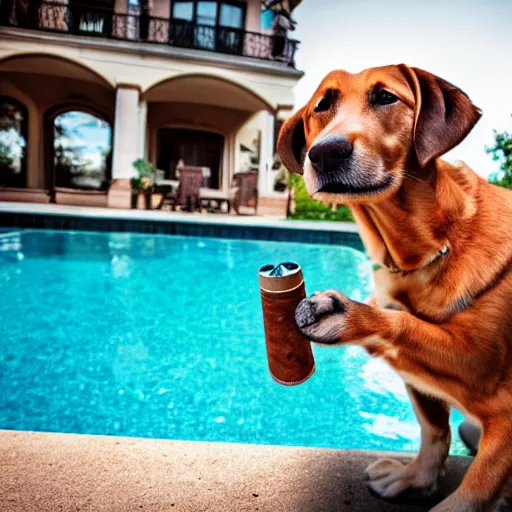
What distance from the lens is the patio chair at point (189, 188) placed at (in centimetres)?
1112

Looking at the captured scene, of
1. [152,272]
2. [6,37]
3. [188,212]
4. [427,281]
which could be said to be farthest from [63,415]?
[6,37]

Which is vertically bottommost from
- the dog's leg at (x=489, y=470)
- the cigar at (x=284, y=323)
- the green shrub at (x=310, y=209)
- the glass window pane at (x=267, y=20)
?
the green shrub at (x=310, y=209)

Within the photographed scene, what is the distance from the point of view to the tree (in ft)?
11.4

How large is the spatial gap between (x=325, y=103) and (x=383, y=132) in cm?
16

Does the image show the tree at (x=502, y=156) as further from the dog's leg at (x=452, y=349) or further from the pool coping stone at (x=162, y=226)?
the pool coping stone at (x=162, y=226)

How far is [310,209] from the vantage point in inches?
441

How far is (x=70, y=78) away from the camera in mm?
12516

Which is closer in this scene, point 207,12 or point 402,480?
point 402,480

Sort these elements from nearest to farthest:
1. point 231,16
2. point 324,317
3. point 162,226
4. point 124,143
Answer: point 324,317
point 162,226
point 124,143
point 231,16

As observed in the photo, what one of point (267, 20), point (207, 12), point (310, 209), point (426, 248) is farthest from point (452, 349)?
point (207, 12)

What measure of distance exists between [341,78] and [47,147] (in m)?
13.1

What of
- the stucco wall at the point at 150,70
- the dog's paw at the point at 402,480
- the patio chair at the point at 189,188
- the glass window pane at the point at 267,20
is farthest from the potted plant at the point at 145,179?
the dog's paw at the point at 402,480

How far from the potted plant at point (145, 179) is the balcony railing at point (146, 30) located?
3.00m

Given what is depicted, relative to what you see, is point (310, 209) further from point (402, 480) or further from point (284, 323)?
point (284, 323)
